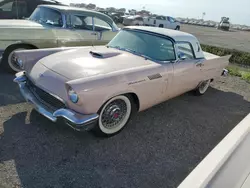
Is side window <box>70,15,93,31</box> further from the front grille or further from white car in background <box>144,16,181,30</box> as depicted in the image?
white car in background <box>144,16,181,30</box>

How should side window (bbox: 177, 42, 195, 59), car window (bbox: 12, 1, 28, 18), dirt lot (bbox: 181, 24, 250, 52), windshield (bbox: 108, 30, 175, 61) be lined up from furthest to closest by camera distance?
dirt lot (bbox: 181, 24, 250, 52)
car window (bbox: 12, 1, 28, 18)
side window (bbox: 177, 42, 195, 59)
windshield (bbox: 108, 30, 175, 61)

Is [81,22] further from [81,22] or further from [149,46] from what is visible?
[149,46]

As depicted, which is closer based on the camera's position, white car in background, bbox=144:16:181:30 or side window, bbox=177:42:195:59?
side window, bbox=177:42:195:59

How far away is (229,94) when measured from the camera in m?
5.44

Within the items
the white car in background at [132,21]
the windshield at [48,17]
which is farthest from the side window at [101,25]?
the white car in background at [132,21]

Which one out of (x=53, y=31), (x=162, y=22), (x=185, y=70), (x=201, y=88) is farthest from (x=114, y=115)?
(x=162, y=22)

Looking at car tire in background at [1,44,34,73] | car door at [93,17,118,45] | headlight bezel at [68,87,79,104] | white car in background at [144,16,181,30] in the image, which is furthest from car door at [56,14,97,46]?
white car in background at [144,16,181,30]

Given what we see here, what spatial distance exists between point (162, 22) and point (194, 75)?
67.2 ft

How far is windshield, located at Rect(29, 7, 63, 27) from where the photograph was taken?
18.0 ft

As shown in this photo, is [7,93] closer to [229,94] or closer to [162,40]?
[162,40]

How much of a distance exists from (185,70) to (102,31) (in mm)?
2981

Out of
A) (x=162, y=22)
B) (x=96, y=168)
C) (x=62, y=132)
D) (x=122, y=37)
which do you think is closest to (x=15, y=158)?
(x=62, y=132)

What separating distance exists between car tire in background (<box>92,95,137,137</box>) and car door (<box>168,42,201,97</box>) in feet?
3.29

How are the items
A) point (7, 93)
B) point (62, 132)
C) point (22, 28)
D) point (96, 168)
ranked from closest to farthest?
point (96, 168), point (62, 132), point (7, 93), point (22, 28)
